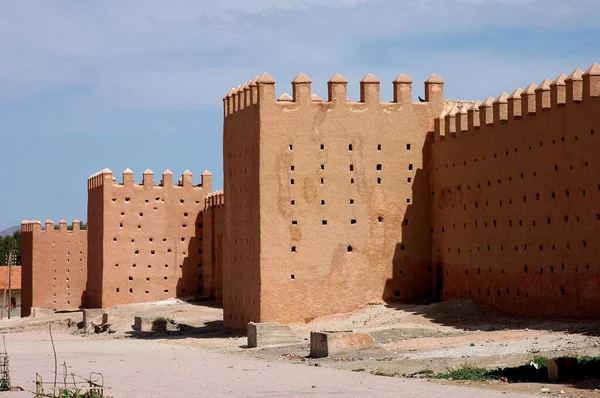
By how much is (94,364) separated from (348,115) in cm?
942

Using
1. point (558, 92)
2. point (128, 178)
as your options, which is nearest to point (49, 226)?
point (128, 178)

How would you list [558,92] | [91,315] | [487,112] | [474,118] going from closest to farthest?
[558,92]
[487,112]
[474,118]
[91,315]

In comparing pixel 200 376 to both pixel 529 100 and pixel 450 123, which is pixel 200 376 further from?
pixel 450 123

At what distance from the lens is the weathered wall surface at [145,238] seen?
128ft

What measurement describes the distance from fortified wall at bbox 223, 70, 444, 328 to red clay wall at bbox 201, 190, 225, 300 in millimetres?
8190

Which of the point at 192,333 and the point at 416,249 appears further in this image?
the point at 192,333

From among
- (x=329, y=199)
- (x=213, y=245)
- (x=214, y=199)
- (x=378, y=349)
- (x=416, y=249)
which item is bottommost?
(x=378, y=349)

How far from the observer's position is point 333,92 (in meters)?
29.3

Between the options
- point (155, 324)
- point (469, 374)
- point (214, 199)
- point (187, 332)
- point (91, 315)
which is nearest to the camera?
point (469, 374)

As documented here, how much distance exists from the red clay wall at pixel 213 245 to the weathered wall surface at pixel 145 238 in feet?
1.29

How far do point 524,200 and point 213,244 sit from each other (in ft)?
52.8

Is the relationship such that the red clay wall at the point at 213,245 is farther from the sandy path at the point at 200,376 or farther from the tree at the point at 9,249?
the tree at the point at 9,249

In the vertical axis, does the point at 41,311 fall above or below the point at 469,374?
above

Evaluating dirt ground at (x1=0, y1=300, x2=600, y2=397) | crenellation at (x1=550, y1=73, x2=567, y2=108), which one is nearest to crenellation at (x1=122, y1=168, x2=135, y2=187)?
dirt ground at (x1=0, y1=300, x2=600, y2=397)
